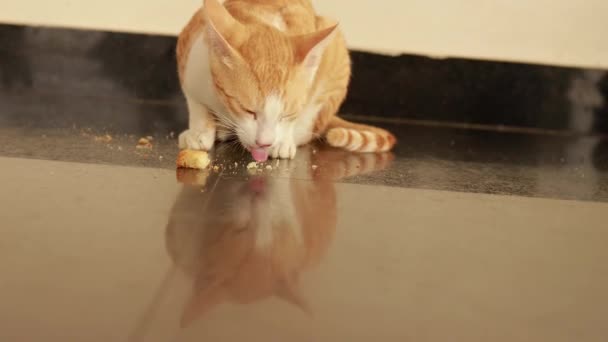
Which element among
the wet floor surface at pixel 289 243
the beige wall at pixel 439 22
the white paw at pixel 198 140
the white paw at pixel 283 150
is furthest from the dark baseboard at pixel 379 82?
the white paw at pixel 283 150

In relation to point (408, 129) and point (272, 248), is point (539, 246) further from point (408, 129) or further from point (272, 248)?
point (408, 129)

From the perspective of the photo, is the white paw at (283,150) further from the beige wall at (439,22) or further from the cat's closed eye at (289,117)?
the beige wall at (439,22)

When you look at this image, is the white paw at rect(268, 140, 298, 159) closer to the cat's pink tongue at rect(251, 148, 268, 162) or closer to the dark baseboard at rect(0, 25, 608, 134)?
the cat's pink tongue at rect(251, 148, 268, 162)

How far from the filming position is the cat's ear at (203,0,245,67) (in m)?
1.52

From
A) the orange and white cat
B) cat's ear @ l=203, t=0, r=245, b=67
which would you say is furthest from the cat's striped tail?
cat's ear @ l=203, t=0, r=245, b=67

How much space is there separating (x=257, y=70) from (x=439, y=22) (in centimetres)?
98

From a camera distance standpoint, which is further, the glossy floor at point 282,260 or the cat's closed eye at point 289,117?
the cat's closed eye at point 289,117

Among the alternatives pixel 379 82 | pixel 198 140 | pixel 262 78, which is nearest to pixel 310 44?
pixel 262 78

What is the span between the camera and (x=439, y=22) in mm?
2340

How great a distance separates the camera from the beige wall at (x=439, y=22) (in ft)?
7.61

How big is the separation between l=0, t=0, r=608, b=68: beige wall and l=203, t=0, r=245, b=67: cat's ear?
2.43 ft

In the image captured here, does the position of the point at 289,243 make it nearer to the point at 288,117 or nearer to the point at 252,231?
the point at 252,231

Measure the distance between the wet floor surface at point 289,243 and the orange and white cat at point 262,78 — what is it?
0.07m

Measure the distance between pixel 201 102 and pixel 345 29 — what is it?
75 cm
